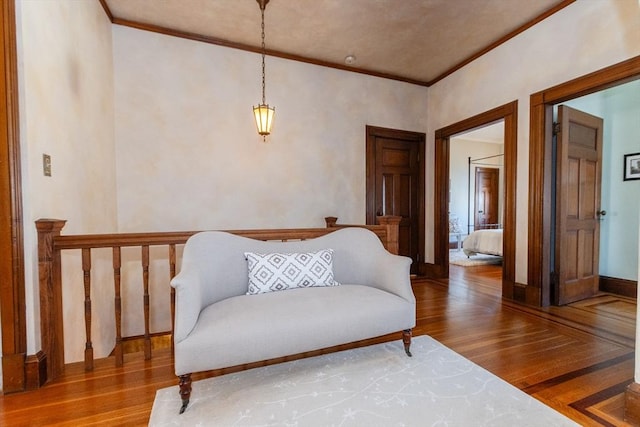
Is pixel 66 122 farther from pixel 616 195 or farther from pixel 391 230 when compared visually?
pixel 616 195

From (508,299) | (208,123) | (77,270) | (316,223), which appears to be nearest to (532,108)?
(508,299)

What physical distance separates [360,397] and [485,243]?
197 inches

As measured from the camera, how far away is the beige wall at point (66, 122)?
1646 millimetres

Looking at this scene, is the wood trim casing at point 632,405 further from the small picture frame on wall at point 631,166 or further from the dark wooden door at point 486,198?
the dark wooden door at point 486,198

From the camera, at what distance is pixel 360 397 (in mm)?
1553

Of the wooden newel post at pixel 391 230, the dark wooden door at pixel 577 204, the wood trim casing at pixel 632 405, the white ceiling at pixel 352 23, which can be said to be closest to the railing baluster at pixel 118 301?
the wooden newel post at pixel 391 230

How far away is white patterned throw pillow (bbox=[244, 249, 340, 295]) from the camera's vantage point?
1.98 meters

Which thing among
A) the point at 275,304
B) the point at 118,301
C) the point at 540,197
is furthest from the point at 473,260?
the point at 118,301

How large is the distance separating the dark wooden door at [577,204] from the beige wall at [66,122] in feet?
14.0

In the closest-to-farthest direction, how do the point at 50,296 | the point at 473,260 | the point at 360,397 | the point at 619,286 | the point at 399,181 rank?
the point at 360,397, the point at 50,296, the point at 619,286, the point at 399,181, the point at 473,260

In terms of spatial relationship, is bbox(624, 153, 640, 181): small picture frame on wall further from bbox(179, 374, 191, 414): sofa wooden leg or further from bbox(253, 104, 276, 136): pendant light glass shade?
bbox(179, 374, 191, 414): sofa wooden leg

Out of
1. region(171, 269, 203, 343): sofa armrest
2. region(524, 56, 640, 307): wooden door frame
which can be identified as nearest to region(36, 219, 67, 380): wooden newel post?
region(171, 269, 203, 343): sofa armrest

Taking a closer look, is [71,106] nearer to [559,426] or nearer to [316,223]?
[316,223]

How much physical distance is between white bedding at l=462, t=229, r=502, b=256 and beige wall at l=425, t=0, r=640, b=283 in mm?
2389
